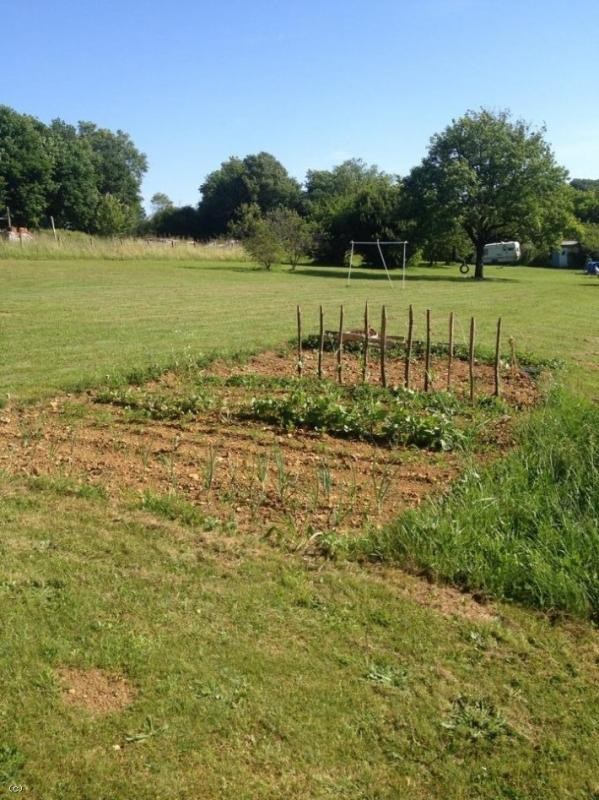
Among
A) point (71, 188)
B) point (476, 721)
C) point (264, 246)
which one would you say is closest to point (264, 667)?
point (476, 721)

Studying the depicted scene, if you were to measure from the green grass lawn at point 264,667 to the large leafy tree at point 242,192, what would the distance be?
85.7m

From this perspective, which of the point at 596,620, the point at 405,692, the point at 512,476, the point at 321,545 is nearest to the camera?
the point at 405,692

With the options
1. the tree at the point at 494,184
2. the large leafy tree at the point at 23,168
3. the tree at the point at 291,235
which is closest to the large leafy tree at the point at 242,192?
the large leafy tree at the point at 23,168

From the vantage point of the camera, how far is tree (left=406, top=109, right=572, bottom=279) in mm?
38719

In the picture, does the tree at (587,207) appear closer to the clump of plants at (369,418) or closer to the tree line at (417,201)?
the tree line at (417,201)

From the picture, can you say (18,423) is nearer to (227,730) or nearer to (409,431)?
(409,431)

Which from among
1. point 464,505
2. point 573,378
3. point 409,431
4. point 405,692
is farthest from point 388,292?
point 405,692

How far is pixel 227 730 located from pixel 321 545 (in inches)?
67.2

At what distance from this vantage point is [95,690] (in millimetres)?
2922

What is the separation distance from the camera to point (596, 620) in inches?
143

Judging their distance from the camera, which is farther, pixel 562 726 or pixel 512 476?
pixel 512 476

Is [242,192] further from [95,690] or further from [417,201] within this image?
[95,690]

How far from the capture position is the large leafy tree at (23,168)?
66.7 metres

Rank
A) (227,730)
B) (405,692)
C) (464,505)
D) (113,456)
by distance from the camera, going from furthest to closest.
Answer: (113,456), (464,505), (405,692), (227,730)
